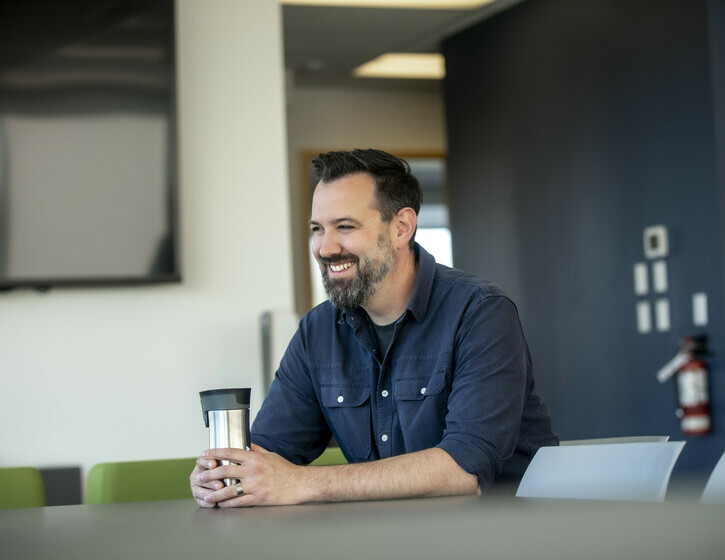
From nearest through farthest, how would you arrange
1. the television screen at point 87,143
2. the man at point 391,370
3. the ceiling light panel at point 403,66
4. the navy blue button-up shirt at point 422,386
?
the man at point 391,370 < the navy blue button-up shirt at point 422,386 < the television screen at point 87,143 < the ceiling light panel at point 403,66

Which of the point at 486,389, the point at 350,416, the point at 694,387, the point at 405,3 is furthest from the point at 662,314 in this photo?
the point at 486,389

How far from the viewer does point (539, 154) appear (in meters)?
5.31

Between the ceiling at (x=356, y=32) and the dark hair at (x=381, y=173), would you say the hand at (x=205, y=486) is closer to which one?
the dark hair at (x=381, y=173)

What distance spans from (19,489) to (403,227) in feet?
3.17

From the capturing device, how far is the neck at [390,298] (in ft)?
6.91

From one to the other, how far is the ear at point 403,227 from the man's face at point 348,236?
1.2 inches

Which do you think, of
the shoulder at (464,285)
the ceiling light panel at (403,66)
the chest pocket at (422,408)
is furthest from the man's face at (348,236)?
the ceiling light panel at (403,66)

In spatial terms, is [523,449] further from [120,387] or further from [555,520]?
[120,387]

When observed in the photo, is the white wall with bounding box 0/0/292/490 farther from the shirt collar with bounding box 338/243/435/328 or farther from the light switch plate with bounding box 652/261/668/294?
the light switch plate with bounding box 652/261/668/294

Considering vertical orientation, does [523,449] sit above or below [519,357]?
below

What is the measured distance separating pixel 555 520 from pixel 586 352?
174 inches

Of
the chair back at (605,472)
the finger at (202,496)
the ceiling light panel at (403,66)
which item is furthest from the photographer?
the ceiling light panel at (403,66)

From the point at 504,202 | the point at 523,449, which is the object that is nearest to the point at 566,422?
the point at 504,202

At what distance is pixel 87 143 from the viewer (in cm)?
331
